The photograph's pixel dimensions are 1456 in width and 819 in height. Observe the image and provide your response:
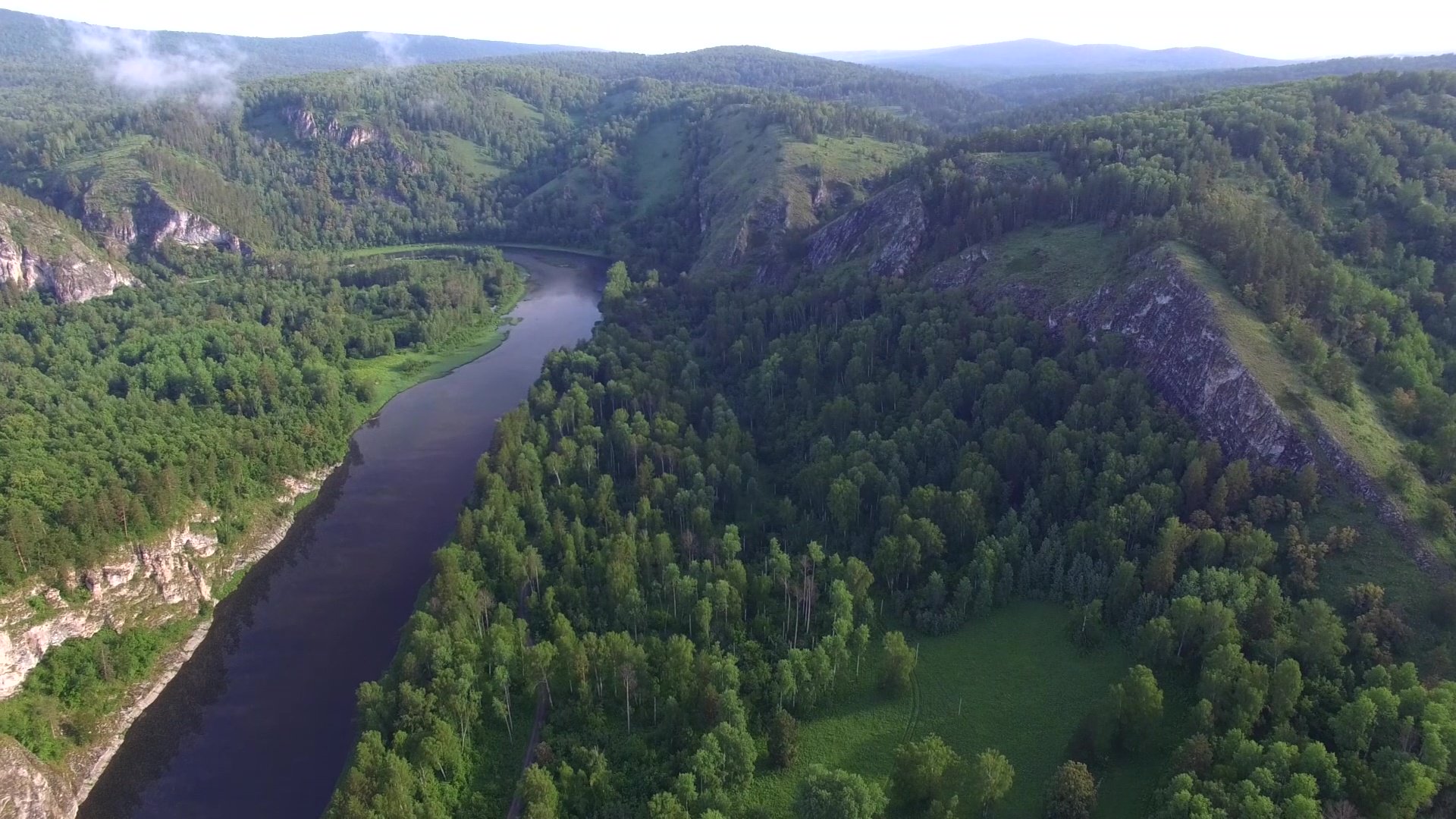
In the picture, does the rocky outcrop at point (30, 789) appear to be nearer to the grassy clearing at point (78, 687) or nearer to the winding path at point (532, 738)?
the grassy clearing at point (78, 687)

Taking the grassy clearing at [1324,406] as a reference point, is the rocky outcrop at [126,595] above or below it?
below

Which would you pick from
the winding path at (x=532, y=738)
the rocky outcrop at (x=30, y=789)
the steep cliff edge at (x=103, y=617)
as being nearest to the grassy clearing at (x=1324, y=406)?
the winding path at (x=532, y=738)

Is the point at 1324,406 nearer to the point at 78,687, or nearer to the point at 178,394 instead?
the point at 78,687

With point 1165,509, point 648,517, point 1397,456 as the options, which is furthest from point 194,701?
point 1397,456

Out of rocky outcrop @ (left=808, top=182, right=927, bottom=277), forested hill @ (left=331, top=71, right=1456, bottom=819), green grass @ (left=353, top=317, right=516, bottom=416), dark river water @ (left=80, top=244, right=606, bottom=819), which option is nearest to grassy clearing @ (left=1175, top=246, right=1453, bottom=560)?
forested hill @ (left=331, top=71, right=1456, bottom=819)

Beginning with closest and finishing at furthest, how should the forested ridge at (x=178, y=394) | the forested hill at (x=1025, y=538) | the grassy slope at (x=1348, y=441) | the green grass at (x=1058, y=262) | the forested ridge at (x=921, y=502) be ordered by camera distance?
the forested hill at (x=1025, y=538), the forested ridge at (x=921, y=502), the grassy slope at (x=1348, y=441), the forested ridge at (x=178, y=394), the green grass at (x=1058, y=262)

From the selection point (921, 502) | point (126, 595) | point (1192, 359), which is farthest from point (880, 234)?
point (126, 595)
